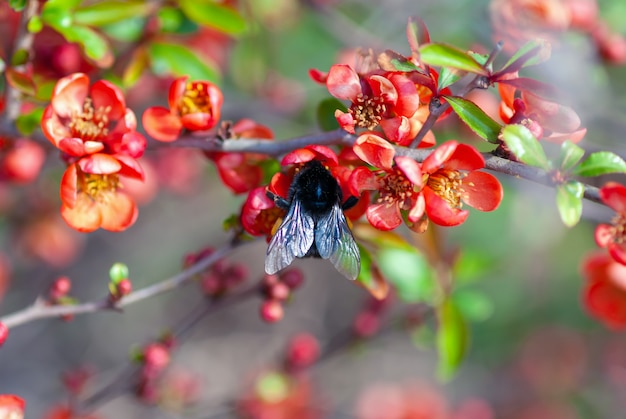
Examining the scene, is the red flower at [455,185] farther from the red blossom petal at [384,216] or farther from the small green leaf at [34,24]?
the small green leaf at [34,24]

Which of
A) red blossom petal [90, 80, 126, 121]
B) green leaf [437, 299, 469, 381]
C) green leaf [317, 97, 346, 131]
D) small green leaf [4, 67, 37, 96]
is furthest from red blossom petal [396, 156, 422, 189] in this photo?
green leaf [437, 299, 469, 381]

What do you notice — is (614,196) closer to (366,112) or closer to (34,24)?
(366,112)

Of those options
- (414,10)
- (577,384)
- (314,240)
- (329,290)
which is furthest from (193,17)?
(577,384)

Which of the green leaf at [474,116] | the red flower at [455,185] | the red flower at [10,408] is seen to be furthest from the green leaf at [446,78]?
the red flower at [10,408]

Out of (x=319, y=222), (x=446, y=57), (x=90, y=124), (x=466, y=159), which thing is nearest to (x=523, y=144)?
(x=466, y=159)

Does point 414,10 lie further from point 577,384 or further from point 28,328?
point 28,328

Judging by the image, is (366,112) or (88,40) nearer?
(366,112)
